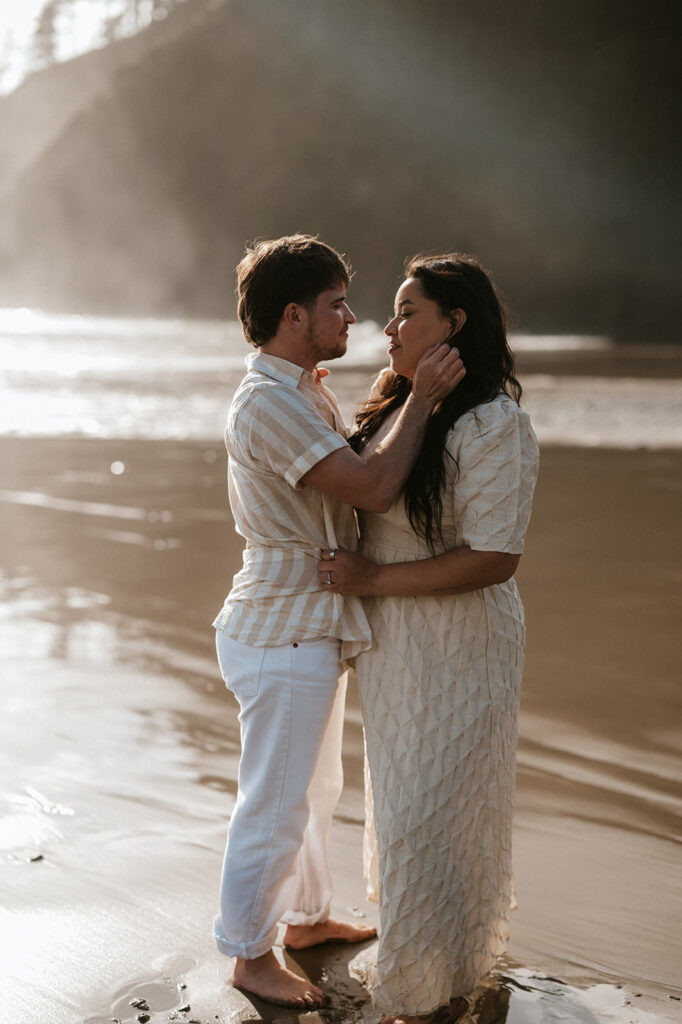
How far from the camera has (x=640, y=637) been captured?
20.2ft

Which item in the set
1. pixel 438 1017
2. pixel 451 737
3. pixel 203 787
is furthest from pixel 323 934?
pixel 203 787

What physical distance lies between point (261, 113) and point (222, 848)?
7321 centimetres

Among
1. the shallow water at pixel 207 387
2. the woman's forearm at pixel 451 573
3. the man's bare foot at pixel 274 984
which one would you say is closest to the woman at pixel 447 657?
the woman's forearm at pixel 451 573

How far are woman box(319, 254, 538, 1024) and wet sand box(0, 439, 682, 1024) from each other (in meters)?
0.31

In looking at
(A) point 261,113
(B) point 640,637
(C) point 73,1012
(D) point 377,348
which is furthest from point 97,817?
(A) point 261,113

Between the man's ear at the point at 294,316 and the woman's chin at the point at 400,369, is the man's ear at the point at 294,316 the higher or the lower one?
the higher one

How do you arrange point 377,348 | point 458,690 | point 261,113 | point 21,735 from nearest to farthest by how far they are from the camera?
point 458,690 → point 21,735 → point 377,348 → point 261,113

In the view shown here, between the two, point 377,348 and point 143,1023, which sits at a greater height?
point 377,348

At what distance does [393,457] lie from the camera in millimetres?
2822

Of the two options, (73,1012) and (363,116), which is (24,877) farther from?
(363,116)

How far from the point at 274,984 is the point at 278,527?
3.84 feet

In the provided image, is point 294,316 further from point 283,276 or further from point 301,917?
point 301,917

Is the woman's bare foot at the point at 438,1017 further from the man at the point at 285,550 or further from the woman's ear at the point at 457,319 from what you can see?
the woman's ear at the point at 457,319

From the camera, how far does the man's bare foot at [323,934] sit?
3385mm
